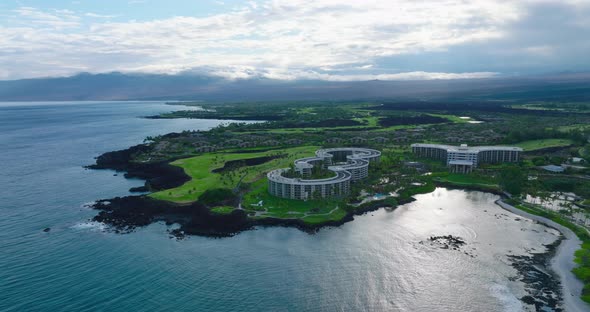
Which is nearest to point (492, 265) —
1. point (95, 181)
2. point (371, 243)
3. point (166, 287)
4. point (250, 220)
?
point (371, 243)

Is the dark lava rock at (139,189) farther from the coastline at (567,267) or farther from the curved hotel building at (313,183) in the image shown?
the coastline at (567,267)

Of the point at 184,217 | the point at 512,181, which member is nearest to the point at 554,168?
the point at 512,181

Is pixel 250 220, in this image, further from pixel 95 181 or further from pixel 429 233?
pixel 95 181

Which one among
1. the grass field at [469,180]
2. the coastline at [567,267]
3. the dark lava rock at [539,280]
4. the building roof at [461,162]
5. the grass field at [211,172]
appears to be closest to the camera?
the coastline at [567,267]

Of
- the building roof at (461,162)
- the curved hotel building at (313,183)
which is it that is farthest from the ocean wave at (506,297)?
the building roof at (461,162)

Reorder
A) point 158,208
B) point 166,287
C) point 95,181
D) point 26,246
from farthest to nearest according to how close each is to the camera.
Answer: point 95,181, point 158,208, point 26,246, point 166,287

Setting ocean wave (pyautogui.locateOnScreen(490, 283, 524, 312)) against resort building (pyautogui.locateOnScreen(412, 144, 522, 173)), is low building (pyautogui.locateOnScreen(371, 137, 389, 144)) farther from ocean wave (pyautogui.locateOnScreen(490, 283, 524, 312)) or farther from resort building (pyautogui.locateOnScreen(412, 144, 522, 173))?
ocean wave (pyautogui.locateOnScreen(490, 283, 524, 312))
